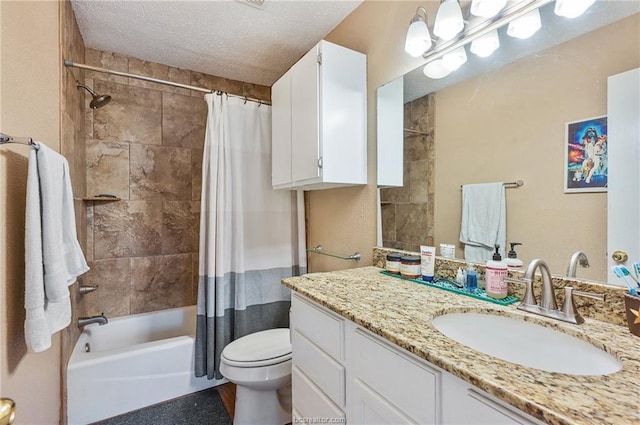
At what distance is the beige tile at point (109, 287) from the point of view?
2.13 m

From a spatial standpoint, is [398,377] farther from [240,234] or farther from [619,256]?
[240,234]

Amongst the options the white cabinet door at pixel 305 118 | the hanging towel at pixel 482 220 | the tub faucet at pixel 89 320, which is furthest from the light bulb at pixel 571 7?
the tub faucet at pixel 89 320

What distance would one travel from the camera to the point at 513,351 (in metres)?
0.85

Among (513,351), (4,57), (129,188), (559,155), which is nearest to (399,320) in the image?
(513,351)

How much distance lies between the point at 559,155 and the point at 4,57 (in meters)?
1.81

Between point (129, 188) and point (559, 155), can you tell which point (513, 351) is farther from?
point (129, 188)

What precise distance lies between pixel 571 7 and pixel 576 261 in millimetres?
805

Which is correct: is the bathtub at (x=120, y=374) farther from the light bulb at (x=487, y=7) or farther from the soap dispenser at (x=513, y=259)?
the light bulb at (x=487, y=7)

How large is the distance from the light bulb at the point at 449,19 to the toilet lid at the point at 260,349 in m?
1.69

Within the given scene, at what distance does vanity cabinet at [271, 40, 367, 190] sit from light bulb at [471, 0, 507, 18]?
0.65 metres

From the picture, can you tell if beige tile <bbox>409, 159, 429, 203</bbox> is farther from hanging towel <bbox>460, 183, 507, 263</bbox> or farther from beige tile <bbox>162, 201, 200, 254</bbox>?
beige tile <bbox>162, 201, 200, 254</bbox>

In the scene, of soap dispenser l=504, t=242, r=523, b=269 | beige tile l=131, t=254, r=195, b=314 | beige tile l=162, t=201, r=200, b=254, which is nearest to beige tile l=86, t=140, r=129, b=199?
beige tile l=162, t=201, r=200, b=254

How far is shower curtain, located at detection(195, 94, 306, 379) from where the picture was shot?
1.88 m

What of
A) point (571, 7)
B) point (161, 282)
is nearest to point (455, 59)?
point (571, 7)
